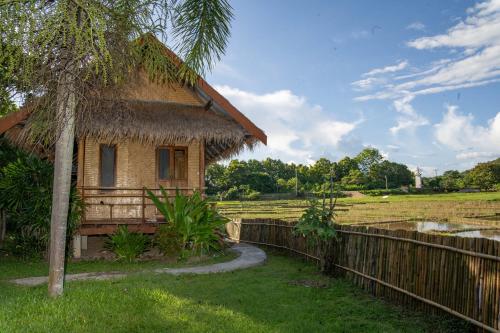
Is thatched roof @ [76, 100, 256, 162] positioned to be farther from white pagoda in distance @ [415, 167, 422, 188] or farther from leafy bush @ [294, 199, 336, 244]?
white pagoda in distance @ [415, 167, 422, 188]

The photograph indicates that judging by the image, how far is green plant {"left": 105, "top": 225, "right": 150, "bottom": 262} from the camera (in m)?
11.0

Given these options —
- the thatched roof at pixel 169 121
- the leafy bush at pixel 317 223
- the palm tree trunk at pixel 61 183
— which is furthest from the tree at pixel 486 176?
the palm tree trunk at pixel 61 183

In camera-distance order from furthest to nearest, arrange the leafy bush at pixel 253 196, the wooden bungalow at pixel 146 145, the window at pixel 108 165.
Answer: the leafy bush at pixel 253 196, the window at pixel 108 165, the wooden bungalow at pixel 146 145

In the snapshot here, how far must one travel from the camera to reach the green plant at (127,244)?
36.1 ft

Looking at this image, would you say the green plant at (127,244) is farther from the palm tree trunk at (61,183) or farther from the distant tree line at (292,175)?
the distant tree line at (292,175)

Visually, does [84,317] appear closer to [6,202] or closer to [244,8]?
[244,8]

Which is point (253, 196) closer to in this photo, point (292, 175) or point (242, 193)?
point (242, 193)

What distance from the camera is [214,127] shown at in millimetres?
12172

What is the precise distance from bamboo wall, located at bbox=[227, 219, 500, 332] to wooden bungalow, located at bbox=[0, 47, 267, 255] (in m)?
5.15

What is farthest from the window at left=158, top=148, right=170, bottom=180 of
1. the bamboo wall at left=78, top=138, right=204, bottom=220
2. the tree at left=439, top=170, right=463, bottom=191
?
the tree at left=439, top=170, right=463, bottom=191

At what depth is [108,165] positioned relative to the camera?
1283 centimetres

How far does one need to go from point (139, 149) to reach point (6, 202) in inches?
152

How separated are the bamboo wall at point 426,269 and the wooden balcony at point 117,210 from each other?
215 inches

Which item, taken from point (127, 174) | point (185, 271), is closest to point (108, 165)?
point (127, 174)
